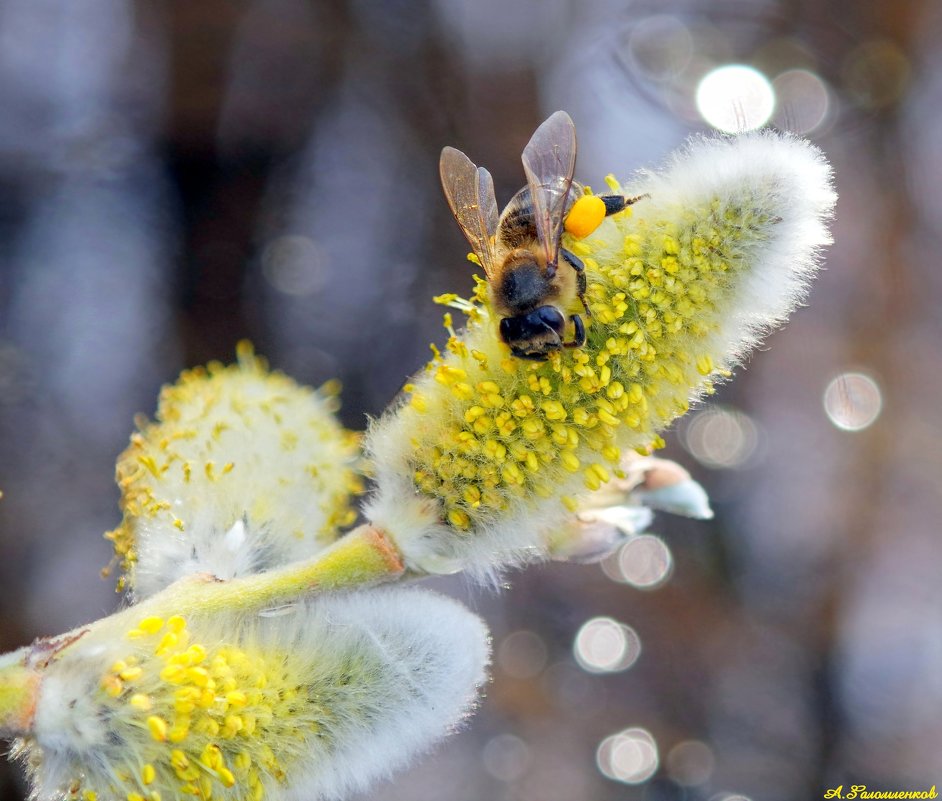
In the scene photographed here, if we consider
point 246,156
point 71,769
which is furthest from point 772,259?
point 246,156

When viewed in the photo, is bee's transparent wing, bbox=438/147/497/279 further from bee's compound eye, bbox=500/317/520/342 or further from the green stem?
the green stem

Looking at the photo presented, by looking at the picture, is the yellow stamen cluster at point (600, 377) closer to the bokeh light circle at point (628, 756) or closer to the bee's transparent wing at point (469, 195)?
the bee's transparent wing at point (469, 195)

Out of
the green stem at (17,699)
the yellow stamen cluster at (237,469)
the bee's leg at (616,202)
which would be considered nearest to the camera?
the green stem at (17,699)

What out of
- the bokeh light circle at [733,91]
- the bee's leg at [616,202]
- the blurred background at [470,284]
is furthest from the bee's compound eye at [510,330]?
the bokeh light circle at [733,91]

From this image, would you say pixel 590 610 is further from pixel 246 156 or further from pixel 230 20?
pixel 230 20

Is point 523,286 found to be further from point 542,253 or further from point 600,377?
point 600,377

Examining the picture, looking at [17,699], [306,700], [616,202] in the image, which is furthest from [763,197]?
[17,699]

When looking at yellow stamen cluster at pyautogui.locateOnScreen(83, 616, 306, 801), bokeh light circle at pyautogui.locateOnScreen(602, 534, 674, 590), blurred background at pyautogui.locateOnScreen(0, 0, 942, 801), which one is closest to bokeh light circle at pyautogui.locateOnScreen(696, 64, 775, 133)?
blurred background at pyautogui.locateOnScreen(0, 0, 942, 801)
